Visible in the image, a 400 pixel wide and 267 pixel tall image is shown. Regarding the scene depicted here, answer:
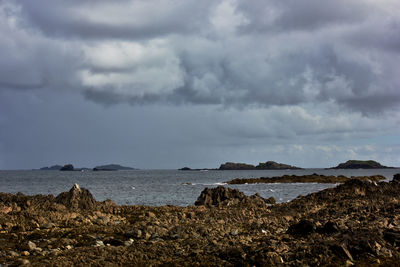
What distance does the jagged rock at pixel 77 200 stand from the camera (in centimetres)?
2915

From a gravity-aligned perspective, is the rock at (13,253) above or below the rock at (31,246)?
below

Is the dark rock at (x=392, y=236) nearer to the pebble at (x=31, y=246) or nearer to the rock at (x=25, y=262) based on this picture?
the rock at (x=25, y=262)

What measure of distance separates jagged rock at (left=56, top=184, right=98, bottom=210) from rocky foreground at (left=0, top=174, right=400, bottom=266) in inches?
2.9

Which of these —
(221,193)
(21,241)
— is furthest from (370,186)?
(21,241)

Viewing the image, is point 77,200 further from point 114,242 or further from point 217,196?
point 114,242

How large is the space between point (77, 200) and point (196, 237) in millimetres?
15280

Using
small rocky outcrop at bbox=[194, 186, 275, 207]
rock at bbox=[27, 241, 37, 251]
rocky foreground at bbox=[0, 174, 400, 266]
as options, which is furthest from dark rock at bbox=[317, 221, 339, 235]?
small rocky outcrop at bbox=[194, 186, 275, 207]

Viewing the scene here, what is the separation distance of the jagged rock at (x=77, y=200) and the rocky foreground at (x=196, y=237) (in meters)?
0.07

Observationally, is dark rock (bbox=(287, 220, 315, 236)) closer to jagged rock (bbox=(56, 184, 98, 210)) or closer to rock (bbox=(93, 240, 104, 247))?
rock (bbox=(93, 240, 104, 247))

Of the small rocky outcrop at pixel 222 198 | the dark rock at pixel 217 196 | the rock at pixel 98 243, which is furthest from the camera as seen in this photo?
the dark rock at pixel 217 196

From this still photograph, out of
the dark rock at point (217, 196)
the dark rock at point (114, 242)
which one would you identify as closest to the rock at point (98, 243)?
the dark rock at point (114, 242)

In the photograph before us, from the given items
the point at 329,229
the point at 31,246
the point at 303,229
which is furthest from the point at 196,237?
the point at 31,246

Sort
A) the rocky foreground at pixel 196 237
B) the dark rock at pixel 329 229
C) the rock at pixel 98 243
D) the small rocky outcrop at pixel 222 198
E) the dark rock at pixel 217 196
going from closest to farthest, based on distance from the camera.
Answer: the rocky foreground at pixel 196 237 < the rock at pixel 98 243 < the dark rock at pixel 329 229 < the small rocky outcrop at pixel 222 198 < the dark rock at pixel 217 196

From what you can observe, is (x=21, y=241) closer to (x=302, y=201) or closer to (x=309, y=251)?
(x=309, y=251)
